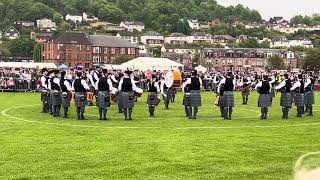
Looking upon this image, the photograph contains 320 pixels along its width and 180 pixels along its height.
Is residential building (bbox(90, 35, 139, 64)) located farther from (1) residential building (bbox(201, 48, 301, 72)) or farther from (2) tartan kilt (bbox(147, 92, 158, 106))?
(2) tartan kilt (bbox(147, 92, 158, 106))

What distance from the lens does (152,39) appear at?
174875mm

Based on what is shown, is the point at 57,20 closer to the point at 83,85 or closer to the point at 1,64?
the point at 1,64

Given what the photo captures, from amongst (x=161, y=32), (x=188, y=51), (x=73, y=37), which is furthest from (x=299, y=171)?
(x=161, y=32)

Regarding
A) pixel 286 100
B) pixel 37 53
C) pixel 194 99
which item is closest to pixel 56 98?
pixel 194 99

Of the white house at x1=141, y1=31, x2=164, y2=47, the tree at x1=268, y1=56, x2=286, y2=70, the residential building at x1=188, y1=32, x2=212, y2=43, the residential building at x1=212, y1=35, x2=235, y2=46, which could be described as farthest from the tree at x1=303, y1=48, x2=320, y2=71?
the residential building at x1=188, y1=32, x2=212, y2=43

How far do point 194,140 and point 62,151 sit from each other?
3.27 meters

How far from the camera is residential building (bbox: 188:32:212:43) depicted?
598 ft

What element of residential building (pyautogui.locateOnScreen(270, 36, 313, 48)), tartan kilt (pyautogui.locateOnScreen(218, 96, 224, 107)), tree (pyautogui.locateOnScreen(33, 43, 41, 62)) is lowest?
tartan kilt (pyautogui.locateOnScreen(218, 96, 224, 107))

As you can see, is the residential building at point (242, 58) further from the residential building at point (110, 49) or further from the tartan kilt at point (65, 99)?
the tartan kilt at point (65, 99)

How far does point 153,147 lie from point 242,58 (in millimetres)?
118102

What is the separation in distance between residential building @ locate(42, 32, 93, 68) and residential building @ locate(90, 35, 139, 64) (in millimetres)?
2376

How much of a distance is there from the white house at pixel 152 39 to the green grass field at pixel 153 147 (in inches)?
6108

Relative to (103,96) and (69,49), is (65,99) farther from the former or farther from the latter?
(69,49)

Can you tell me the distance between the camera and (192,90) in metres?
18.6
